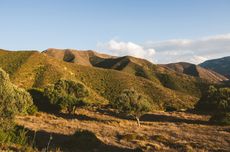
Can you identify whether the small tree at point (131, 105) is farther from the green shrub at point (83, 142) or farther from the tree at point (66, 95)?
the green shrub at point (83, 142)

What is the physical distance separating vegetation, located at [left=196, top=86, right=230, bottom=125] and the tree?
93.0ft

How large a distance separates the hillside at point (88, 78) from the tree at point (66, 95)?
3466 cm

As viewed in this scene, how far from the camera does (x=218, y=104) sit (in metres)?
75.4

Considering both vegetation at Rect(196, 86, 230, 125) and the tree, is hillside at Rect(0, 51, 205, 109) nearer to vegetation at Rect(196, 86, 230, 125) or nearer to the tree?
vegetation at Rect(196, 86, 230, 125)

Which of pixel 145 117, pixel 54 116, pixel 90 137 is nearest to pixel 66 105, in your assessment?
pixel 54 116

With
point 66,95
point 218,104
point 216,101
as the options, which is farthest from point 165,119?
point 66,95

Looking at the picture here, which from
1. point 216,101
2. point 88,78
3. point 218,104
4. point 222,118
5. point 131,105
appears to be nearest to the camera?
point 222,118

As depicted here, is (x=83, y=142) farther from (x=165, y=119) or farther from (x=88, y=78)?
(x=88, y=78)

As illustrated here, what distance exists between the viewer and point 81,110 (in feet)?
277

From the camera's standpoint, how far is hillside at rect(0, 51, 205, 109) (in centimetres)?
12094

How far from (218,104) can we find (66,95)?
32849 mm

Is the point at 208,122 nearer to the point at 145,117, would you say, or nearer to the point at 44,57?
the point at 145,117

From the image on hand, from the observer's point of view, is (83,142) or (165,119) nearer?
(83,142)

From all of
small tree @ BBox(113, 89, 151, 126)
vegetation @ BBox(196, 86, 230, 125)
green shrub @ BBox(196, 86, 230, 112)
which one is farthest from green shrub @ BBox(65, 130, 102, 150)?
green shrub @ BBox(196, 86, 230, 112)
